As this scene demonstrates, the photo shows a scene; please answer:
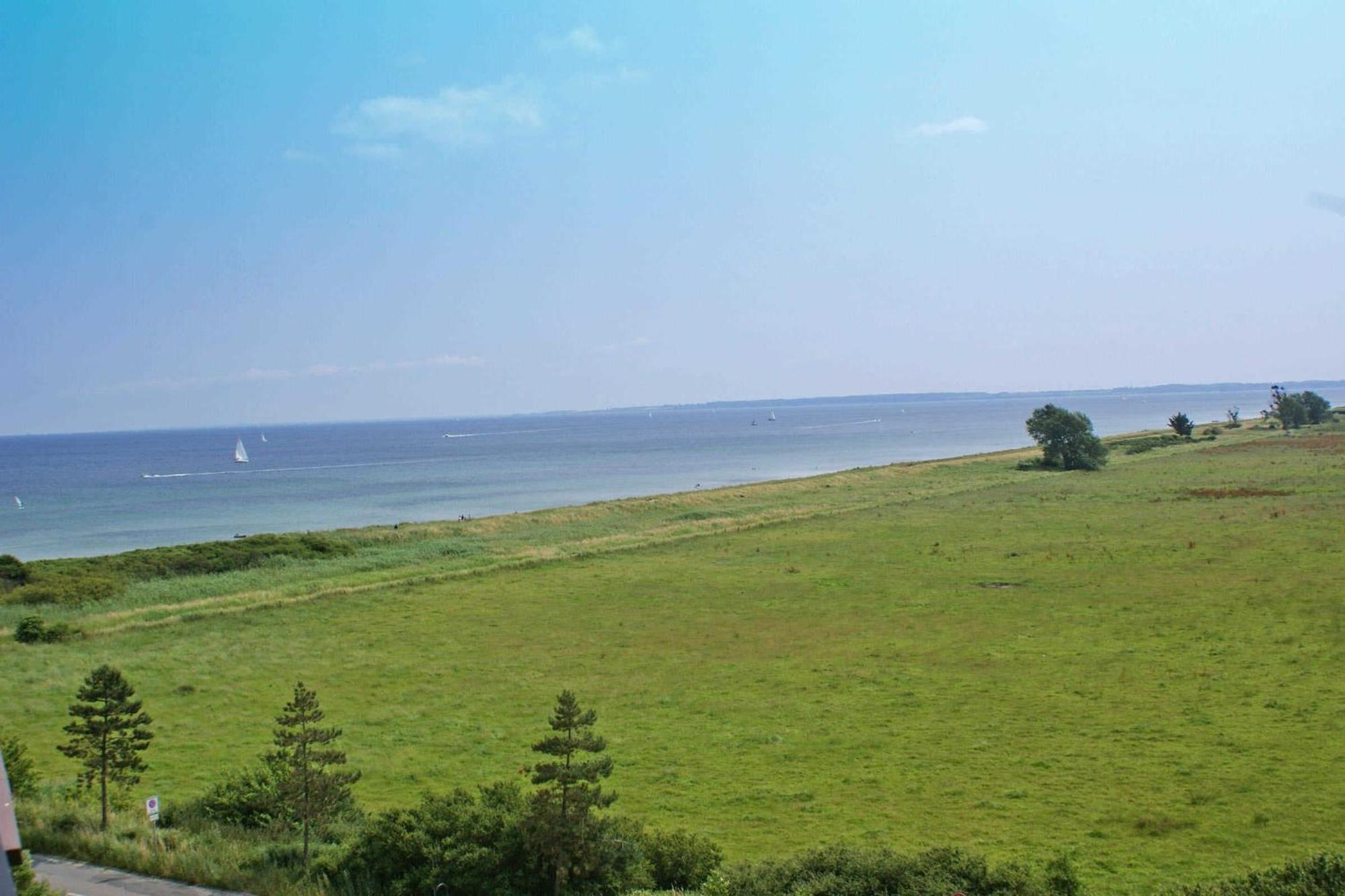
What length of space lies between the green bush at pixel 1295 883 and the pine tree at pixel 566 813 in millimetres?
9246

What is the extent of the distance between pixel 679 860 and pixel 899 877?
420cm

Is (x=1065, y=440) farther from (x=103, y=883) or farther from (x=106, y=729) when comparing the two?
(x=103, y=883)

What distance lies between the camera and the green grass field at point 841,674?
2250 cm

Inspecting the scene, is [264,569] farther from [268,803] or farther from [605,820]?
[605,820]

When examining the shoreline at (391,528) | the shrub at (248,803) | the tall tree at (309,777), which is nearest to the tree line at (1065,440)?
the shoreline at (391,528)

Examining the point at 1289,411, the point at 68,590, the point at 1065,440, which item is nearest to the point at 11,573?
the point at 68,590

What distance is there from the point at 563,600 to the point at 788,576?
41.1 ft

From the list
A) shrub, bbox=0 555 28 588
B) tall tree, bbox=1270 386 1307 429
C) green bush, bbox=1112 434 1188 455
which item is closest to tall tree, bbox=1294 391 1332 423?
tall tree, bbox=1270 386 1307 429

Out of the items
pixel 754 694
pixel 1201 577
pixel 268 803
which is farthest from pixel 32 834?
pixel 1201 577

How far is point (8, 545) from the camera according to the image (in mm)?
93062

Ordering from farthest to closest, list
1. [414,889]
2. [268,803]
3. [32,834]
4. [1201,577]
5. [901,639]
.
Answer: [1201,577] < [901,639] < [268,803] < [32,834] < [414,889]

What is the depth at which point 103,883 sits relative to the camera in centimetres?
1788

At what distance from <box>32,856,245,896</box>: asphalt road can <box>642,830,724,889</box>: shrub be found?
283 inches

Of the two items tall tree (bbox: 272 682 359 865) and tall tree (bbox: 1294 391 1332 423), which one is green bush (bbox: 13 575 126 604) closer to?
tall tree (bbox: 272 682 359 865)
